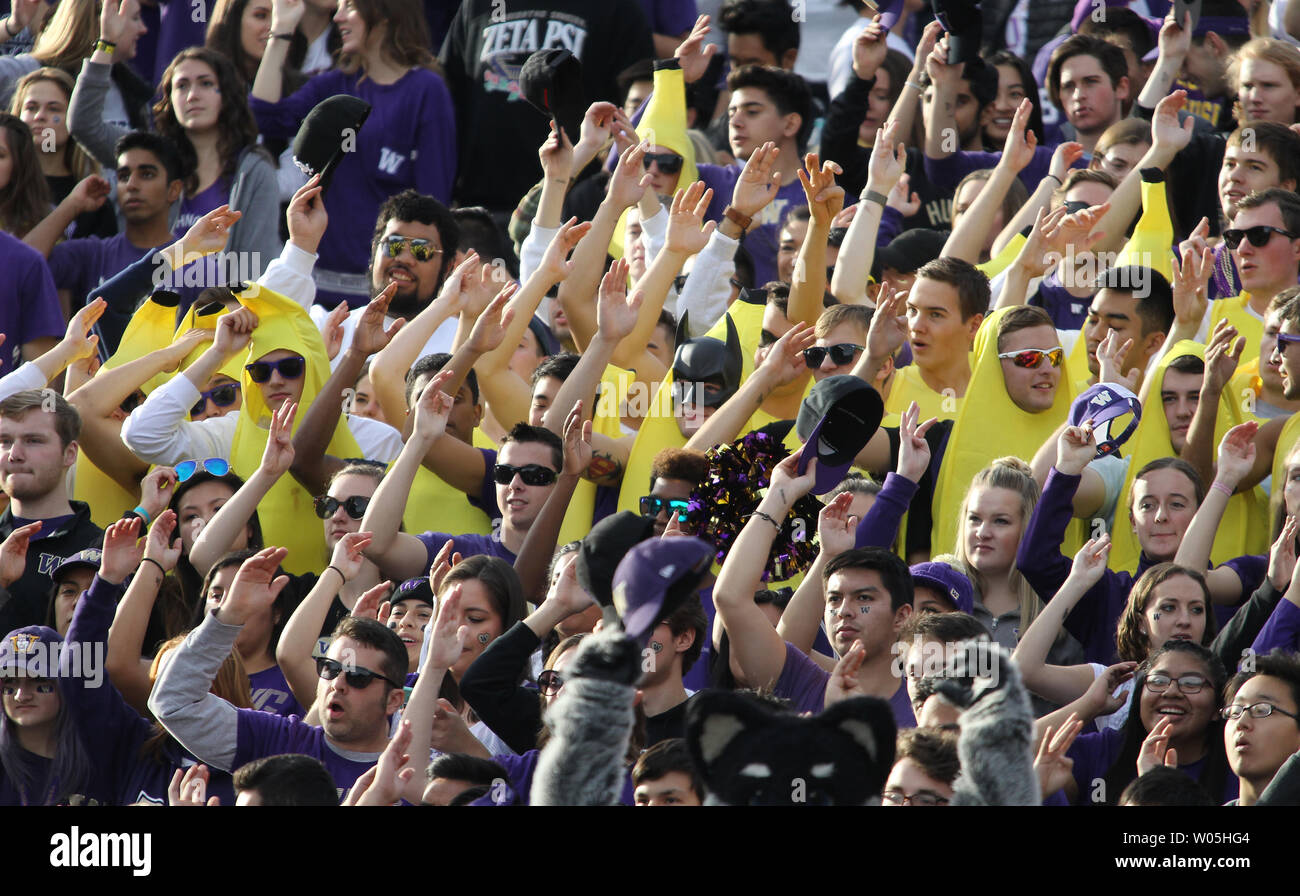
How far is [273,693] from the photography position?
6527 millimetres

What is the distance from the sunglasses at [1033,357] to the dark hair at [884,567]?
1.30 meters

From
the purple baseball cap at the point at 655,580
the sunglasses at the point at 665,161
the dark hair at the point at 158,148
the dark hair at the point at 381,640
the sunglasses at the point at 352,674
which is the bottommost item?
the sunglasses at the point at 352,674

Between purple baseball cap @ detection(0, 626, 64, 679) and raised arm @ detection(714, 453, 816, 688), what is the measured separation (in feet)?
6.88

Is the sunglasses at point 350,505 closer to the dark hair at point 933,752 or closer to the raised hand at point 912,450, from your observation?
the raised hand at point 912,450

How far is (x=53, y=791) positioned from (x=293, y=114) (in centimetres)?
460

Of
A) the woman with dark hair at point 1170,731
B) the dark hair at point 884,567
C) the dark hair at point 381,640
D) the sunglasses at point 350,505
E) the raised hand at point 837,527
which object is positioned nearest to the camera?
the woman with dark hair at point 1170,731

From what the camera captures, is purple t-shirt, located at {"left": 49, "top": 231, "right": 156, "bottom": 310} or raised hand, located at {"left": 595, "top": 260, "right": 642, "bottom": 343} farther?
purple t-shirt, located at {"left": 49, "top": 231, "right": 156, "bottom": 310}

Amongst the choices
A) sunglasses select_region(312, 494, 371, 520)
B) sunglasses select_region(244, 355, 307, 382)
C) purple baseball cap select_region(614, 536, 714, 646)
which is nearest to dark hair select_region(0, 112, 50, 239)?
sunglasses select_region(244, 355, 307, 382)

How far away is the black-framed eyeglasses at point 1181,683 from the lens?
5.67 meters

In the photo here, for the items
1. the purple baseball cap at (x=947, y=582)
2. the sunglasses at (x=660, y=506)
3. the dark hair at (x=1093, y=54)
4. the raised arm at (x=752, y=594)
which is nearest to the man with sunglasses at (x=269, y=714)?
the raised arm at (x=752, y=594)

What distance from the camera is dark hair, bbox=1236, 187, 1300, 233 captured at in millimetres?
7355

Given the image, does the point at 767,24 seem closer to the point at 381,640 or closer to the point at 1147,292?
the point at 1147,292

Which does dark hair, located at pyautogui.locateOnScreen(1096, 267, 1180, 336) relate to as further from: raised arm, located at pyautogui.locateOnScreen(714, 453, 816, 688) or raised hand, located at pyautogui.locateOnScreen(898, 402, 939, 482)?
raised arm, located at pyautogui.locateOnScreen(714, 453, 816, 688)
